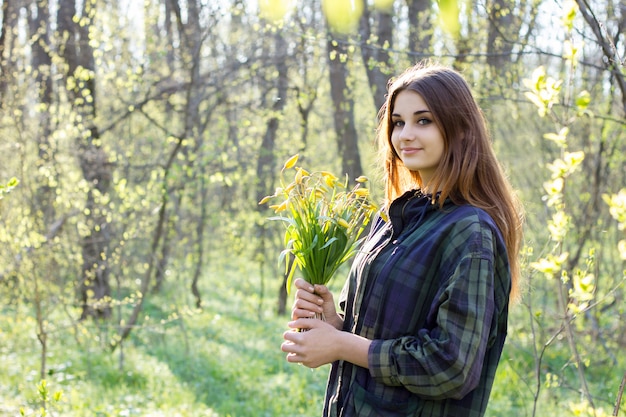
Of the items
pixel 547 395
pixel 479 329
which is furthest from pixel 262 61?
pixel 479 329

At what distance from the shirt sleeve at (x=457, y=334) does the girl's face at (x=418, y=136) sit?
293mm

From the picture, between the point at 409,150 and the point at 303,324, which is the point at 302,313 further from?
the point at 409,150

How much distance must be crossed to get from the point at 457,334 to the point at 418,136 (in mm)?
587

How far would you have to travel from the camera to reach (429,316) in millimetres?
1819

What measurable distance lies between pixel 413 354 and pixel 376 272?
0.30 m

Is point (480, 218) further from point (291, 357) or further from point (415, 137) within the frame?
point (291, 357)

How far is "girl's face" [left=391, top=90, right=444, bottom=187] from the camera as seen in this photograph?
1.97 m

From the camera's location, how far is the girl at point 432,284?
1.74m

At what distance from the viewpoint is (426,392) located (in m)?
1.78

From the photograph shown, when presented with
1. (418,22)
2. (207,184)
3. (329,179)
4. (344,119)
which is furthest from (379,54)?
(329,179)

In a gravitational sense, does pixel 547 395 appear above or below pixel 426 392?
below

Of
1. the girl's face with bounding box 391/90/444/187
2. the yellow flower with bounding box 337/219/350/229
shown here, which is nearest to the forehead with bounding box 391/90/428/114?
the girl's face with bounding box 391/90/444/187

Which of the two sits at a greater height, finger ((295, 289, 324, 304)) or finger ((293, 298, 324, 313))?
finger ((295, 289, 324, 304))

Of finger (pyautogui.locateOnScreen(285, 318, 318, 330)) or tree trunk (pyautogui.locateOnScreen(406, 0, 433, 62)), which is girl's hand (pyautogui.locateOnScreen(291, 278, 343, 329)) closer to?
finger (pyautogui.locateOnScreen(285, 318, 318, 330))
